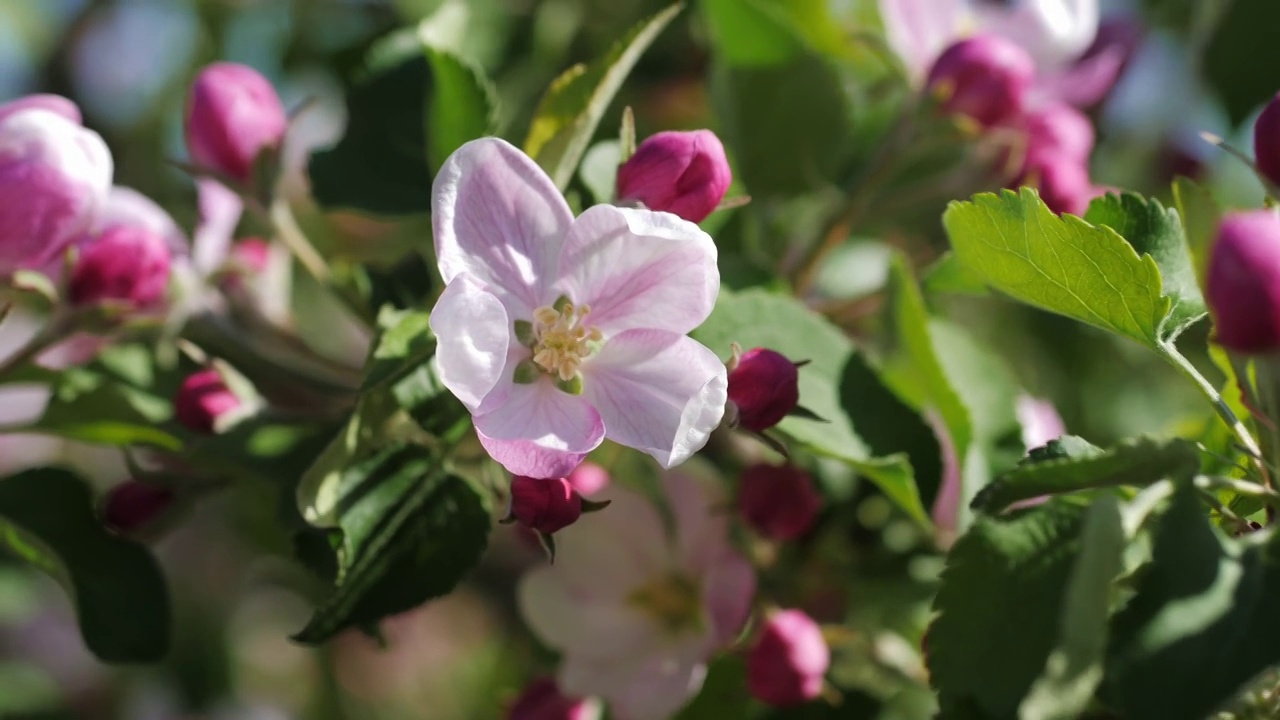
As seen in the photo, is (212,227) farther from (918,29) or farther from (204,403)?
(918,29)

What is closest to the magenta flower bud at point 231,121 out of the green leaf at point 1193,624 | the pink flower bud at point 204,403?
the pink flower bud at point 204,403

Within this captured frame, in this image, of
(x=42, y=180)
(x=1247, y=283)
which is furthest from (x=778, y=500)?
(x=42, y=180)

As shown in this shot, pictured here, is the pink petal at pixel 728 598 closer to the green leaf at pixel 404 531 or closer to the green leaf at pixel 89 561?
the green leaf at pixel 404 531

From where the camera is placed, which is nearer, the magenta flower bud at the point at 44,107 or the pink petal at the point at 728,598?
the magenta flower bud at the point at 44,107

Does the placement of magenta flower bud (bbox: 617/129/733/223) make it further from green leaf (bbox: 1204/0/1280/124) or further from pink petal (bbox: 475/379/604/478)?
green leaf (bbox: 1204/0/1280/124)

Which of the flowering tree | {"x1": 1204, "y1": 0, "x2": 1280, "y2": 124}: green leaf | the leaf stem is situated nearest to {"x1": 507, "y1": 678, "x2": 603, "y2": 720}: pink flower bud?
the flowering tree

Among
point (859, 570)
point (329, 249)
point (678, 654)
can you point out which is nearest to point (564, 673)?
point (678, 654)
